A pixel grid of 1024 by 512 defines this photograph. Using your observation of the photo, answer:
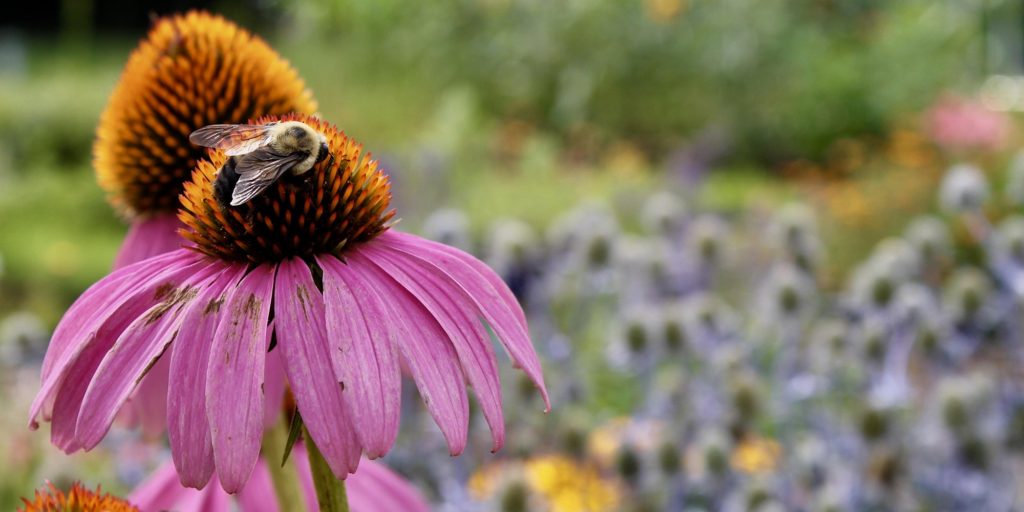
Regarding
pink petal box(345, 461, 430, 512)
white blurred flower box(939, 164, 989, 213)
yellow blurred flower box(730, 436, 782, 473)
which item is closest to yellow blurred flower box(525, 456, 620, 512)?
yellow blurred flower box(730, 436, 782, 473)

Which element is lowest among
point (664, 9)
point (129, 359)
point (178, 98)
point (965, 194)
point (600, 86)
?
point (129, 359)

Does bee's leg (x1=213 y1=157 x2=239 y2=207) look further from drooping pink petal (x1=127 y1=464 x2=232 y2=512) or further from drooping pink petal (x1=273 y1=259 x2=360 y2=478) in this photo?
drooping pink petal (x1=127 y1=464 x2=232 y2=512)

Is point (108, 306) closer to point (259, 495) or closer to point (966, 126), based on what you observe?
point (259, 495)

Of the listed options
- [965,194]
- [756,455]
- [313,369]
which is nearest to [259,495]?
[313,369]

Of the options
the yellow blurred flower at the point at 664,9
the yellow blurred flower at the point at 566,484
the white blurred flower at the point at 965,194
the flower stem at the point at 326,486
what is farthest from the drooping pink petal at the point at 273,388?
the yellow blurred flower at the point at 664,9

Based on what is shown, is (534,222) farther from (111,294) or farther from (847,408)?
(111,294)

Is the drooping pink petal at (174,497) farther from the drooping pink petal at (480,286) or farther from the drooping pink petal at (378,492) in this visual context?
the drooping pink petal at (480,286)
